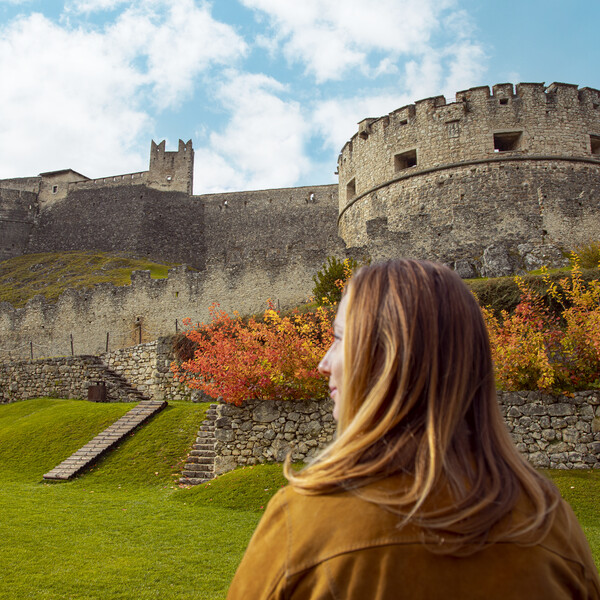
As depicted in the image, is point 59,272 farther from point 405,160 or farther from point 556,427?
point 556,427

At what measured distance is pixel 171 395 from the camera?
1833 centimetres

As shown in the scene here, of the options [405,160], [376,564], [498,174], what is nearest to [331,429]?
[376,564]

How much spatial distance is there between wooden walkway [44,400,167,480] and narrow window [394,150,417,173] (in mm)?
13081

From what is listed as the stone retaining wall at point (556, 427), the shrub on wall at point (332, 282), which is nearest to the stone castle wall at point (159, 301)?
the shrub on wall at point (332, 282)

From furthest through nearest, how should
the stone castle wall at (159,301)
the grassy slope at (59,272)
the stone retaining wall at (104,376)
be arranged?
1. the grassy slope at (59,272)
2. the stone castle wall at (159,301)
3. the stone retaining wall at (104,376)

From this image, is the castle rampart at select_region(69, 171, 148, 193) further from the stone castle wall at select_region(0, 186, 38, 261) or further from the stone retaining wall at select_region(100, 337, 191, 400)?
the stone retaining wall at select_region(100, 337, 191, 400)

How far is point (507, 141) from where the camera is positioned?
2134 cm

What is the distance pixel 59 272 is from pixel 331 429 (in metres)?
35.5

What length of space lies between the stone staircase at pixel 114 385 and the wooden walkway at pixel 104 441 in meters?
3.59

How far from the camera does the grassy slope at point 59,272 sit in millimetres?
36562

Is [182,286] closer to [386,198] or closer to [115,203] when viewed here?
[386,198]

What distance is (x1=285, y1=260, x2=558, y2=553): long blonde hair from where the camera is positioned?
1322 millimetres

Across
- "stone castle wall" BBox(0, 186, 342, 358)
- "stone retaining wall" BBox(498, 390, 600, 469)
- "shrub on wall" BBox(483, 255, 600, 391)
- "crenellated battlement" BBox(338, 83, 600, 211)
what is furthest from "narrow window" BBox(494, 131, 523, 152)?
"stone retaining wall" BBox(498, 390, 600, 469)

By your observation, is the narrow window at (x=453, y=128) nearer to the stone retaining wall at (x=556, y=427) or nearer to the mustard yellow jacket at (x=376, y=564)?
the stone retaining wall at (x=556, y=427)
